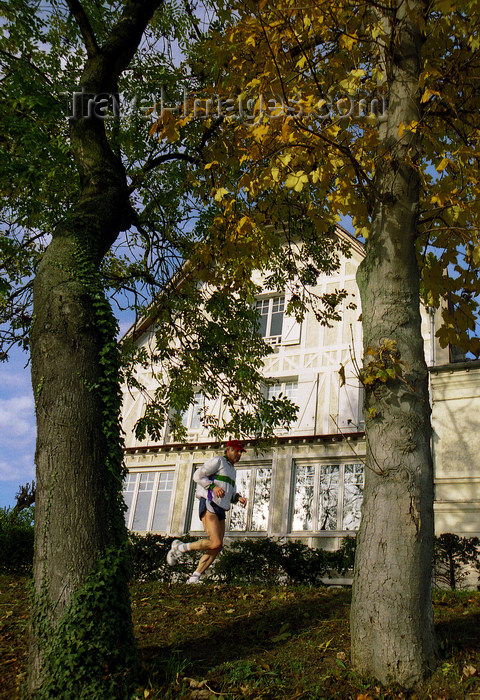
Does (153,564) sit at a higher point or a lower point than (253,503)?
lower

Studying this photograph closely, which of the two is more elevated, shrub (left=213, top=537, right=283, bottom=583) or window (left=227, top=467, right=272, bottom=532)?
window (left=227, top=467, right=272, bottom=532)

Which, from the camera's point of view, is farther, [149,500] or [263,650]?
[149,500]

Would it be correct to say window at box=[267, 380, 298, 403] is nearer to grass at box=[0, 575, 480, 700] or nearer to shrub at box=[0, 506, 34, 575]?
shrub at box=[0, 506, 34, 575]

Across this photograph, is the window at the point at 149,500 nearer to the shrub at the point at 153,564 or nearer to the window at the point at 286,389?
the window at the point at 286,389

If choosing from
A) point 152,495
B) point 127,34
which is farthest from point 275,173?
point 152,495

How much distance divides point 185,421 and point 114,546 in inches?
655

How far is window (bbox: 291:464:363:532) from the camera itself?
1639cm

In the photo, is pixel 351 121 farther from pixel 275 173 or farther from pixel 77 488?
pixel 77 488

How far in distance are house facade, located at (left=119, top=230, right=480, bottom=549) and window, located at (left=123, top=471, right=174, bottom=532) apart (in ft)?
0.12

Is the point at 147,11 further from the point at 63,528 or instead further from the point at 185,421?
the point at 185,421

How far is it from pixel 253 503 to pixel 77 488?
14.4 meters

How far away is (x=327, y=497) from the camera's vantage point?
55.1 ft

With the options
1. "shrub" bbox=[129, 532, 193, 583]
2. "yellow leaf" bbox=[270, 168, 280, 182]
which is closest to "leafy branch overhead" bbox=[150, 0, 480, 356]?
"yellow leaf" bbox=[270, 168, 280, 182]

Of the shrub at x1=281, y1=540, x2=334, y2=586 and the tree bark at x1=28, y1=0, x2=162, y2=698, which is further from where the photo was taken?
the shrub at x1=281, y1=540, x2=334, y2=586
